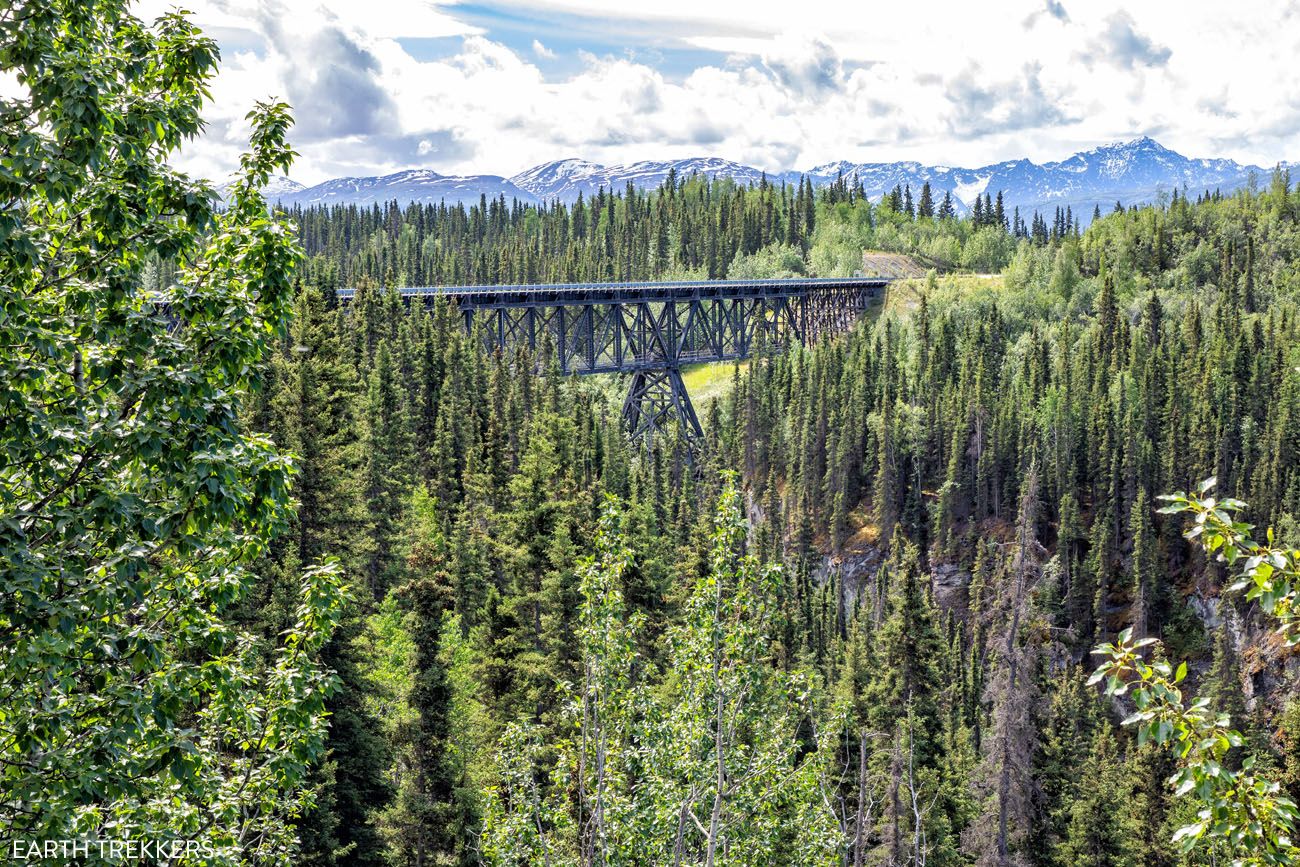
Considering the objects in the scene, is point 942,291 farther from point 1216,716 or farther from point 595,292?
point 1216,716

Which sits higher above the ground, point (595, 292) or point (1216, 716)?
point (595, 292)

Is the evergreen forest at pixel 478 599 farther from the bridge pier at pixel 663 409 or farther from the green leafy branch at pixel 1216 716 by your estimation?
the bridge pier at pixel 663 409

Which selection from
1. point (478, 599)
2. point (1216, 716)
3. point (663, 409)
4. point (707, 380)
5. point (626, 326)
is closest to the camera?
point (1216, 716)

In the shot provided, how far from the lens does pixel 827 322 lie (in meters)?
145

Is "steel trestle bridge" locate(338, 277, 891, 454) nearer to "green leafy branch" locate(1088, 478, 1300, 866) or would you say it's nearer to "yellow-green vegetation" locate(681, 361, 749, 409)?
"yellow-green vegetation" locate(681, 361, 749, 409)

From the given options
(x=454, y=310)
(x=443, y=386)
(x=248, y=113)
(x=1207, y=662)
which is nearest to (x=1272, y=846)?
(x=248, y=113)

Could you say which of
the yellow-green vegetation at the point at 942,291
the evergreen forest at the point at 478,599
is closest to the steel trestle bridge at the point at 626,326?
the evergreen forest at the point at 478,599

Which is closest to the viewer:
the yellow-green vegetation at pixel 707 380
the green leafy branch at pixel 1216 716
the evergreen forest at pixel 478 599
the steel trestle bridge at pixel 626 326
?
the green leafy branch at pixel 1216 716

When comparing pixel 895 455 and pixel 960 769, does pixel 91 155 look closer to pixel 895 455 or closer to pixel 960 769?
pixel 960 769

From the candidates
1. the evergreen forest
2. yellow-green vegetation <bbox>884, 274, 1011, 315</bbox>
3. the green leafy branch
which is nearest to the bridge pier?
the evergreen forest

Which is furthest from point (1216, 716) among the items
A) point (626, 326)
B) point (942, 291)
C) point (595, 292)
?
point (942, 291)

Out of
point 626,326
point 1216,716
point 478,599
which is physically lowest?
point 478,599

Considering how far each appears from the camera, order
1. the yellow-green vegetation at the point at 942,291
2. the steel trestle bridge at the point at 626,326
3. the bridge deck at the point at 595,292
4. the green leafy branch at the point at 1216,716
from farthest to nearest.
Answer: the yellow-green vegetation at the point at 942,291
the bridge deck at the point at 595,292
the steel trestle bridge at the point at 626,326
the green leafy branch at the point at 1216,716

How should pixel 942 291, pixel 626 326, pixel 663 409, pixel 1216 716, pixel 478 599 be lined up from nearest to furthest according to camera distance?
pixel 1216 716 → pixel 478 599 → pixel 663 409 → pixel 626 326 → pixel 942 291
